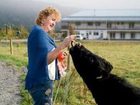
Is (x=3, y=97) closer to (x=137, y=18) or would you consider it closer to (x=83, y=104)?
(x=83, y=104)

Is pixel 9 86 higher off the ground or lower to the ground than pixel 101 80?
lower

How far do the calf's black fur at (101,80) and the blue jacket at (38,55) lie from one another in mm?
310

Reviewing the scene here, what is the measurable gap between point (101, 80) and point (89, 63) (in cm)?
23

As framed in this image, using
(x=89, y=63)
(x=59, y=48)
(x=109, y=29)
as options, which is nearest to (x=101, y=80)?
(x=89, y=63)

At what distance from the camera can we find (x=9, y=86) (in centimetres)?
1055

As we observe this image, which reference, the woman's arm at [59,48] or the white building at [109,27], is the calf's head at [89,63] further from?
the white building at [109,27]

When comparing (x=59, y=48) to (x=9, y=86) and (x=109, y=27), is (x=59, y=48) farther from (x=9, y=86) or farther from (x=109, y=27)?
(x=109, y=27)

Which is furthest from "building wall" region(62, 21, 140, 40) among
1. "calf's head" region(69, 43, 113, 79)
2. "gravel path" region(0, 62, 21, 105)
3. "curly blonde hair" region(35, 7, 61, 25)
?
"calf's head" region(69, 43, 113, 79)

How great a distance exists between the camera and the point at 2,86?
10.5 meters

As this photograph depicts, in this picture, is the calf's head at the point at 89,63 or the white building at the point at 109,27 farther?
the white building at the point at 109,27

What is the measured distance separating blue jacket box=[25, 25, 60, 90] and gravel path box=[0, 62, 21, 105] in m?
3.61

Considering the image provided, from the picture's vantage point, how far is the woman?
211 inches

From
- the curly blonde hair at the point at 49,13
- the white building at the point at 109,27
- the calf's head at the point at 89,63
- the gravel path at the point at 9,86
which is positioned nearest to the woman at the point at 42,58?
the curly blonde hair at the point at 49,13

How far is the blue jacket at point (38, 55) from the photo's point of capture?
17.5ft
